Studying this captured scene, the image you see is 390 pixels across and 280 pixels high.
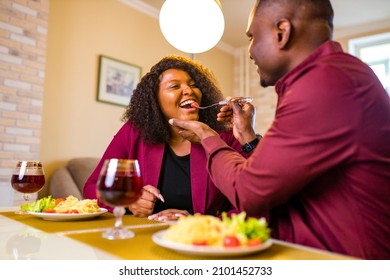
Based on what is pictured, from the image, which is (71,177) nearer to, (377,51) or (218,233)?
(218,233)

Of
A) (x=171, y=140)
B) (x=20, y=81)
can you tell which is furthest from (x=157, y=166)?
(x=20, y=81)

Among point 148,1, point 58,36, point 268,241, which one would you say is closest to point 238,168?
point 268,241

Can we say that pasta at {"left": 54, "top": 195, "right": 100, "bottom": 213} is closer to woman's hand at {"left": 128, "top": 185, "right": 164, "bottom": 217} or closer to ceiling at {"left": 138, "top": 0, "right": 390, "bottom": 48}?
woman's hand at {"left": 128, "top": 185, "right": 164, "bottom": 217}

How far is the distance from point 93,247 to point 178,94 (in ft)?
3.98

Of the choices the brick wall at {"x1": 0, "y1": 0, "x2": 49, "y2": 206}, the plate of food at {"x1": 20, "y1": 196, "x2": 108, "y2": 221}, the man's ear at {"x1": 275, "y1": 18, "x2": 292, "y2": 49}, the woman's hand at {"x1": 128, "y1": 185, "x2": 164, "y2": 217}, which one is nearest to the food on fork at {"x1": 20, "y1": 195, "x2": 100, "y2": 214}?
the plate of food at {"x1": 20, "y1": 196, "x2": 108, "y2": 221}

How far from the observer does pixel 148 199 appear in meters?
1.26

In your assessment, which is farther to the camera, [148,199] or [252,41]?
[148,199]

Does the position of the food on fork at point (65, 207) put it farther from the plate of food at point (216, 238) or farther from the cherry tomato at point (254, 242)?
the cherry tomato at point (254, 242)

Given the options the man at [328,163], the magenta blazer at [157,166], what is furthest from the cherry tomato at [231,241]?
the magenta blazer at [157,166]

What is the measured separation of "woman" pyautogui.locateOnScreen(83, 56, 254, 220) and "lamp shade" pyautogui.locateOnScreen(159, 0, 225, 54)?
0.22 metres

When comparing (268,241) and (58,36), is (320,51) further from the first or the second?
(58,36)

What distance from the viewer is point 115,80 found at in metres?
3.94

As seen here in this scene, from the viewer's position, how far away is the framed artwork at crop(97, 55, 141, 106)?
3819mm
